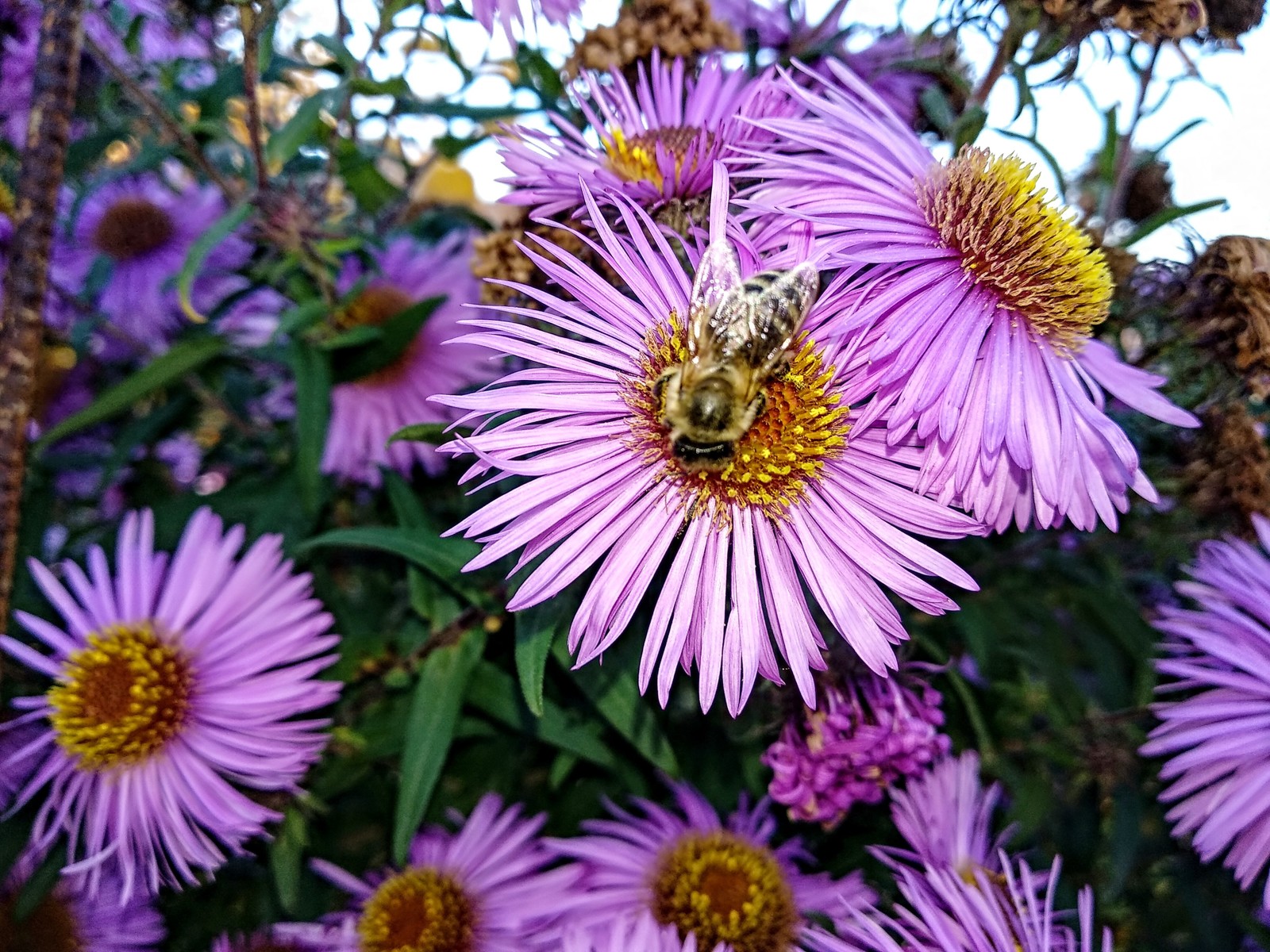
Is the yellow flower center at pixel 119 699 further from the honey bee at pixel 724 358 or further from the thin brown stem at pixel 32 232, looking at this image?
the honey bee at pixel 724 358

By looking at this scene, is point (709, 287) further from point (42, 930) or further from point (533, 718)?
point (42, 930)

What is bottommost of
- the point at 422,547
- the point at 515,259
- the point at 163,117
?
the point at 422,547

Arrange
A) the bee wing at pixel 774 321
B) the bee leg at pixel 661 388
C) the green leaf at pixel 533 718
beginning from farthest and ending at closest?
the green leaf at pixel 533 718
the bee leg at pixel 661 388
the bee wing at pixel 774 321

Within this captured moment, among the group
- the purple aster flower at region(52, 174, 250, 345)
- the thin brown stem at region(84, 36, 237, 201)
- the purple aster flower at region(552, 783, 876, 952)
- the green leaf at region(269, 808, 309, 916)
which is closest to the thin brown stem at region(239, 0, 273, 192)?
the thin brown stem at region(84, 36, 237, 201)

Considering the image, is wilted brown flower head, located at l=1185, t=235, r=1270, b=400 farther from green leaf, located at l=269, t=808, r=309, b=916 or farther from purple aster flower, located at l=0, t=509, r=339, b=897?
green leaf, located at l=269, t=808, r=309, b=916

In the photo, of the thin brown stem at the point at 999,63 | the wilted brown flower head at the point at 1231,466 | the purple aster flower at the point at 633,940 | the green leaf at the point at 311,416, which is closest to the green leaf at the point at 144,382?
the green leaf at the point at 311,416

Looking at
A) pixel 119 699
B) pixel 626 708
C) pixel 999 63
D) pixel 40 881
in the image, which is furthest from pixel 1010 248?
pixel 40 881
